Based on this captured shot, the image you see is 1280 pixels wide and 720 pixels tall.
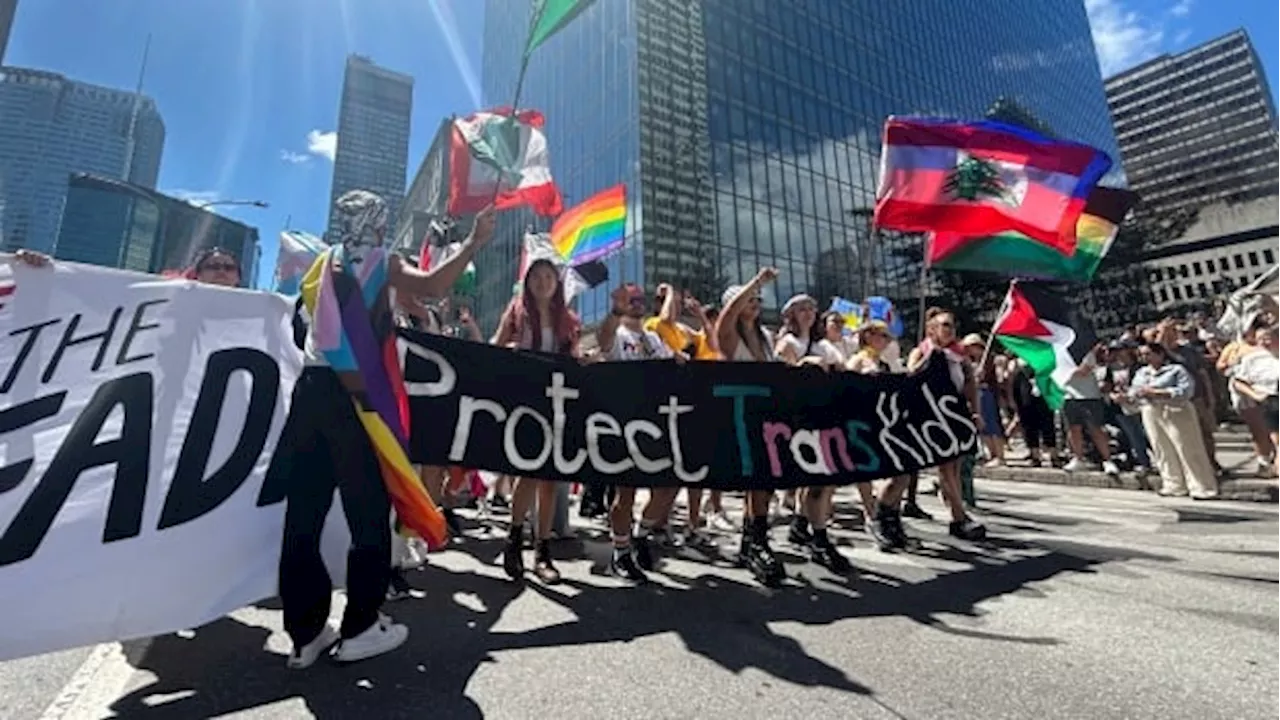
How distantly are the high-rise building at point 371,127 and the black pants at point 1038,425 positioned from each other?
175917 millimetres

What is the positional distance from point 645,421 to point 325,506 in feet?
6.39

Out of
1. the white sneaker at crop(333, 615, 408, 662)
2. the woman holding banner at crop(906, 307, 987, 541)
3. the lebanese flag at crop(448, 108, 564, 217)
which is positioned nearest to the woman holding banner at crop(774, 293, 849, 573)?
the woman holding banner at crop(906, 307, 987, 541)

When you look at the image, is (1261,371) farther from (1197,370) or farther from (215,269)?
(215,269)

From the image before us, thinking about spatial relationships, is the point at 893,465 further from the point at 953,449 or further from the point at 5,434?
the point at 5,434

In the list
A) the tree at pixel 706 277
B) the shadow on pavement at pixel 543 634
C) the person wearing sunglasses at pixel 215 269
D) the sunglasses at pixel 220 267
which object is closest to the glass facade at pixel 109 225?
the tree at pixel 706 277

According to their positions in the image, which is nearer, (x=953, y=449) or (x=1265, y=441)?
(x=953, y=449)

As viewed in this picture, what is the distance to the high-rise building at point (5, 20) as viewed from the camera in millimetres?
11414

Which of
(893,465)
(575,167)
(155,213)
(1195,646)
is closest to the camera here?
(1195,646)

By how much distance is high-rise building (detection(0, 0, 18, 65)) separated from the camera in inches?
449

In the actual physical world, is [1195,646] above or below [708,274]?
below

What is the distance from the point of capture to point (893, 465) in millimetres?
4605

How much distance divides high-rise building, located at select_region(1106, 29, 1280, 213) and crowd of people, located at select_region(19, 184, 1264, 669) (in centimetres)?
13871

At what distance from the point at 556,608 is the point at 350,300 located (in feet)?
6.08

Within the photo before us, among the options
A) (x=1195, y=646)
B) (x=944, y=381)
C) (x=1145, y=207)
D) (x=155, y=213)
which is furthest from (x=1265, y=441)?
(x=155, y=213)
